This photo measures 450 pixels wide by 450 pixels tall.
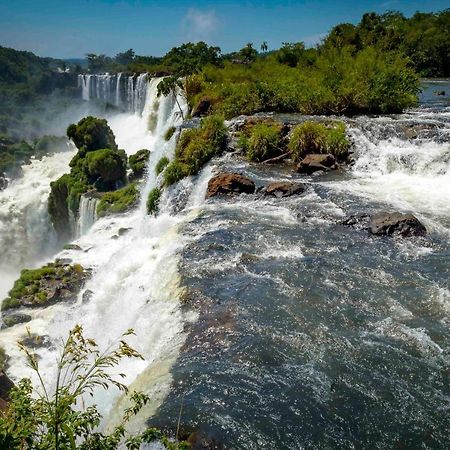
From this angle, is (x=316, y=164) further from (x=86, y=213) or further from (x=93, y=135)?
(x=93, y=135)

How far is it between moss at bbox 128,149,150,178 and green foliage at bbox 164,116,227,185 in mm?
12647

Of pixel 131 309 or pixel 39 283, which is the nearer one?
pixel 131 309

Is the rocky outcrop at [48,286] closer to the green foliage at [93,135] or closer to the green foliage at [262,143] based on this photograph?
the green foliage at [262,143]

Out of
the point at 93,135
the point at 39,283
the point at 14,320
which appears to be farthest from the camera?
the point at 93,135

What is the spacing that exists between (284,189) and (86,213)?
18.7 metres

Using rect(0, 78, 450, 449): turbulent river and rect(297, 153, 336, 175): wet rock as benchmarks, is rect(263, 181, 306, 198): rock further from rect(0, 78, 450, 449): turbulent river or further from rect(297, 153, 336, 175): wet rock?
rect(297, 153, 336, 175): wet rock

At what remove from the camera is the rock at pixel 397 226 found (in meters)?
12.5

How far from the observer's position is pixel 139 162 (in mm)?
34969

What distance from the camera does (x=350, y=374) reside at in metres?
7.48

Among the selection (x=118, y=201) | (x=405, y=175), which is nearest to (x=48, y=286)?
(x=118, y=201)

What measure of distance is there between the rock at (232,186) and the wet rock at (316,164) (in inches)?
111

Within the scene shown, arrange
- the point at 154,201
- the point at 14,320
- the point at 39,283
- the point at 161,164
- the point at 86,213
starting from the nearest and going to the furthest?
the point at 14,320
the point at 39,283
the point at 154,201
the point at 161,164
the point at 86,213

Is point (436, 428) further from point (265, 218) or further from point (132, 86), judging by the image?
point (132, 86)

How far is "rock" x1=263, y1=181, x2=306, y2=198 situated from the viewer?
52.6 feet
